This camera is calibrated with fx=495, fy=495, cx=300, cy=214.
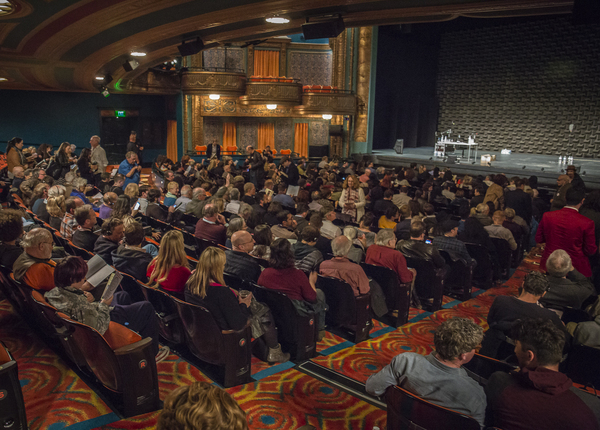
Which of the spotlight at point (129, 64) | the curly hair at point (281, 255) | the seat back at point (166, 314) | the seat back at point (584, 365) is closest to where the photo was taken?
the seat back at point (584, 365)

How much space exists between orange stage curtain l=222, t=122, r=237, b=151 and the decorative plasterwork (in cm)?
224

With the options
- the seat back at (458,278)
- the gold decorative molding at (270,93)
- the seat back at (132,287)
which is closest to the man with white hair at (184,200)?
the seat back at (132,287)

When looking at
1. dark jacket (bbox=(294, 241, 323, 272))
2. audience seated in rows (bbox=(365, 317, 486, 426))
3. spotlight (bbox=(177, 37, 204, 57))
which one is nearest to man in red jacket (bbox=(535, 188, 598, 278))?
dark jacket (bbox=(294, 241, 323, 272))

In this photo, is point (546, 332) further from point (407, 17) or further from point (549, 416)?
point (407, 17)

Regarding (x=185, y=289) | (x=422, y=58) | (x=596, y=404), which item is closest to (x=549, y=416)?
(x=596, y=404)

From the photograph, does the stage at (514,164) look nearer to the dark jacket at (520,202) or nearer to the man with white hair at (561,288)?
the dark jacket at (520,202)

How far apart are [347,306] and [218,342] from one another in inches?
52.9

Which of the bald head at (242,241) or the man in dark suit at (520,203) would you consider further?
the man in dark suit at (520,203)

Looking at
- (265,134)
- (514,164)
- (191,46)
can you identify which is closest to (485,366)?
(191,46)

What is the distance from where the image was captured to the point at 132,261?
13.6ft

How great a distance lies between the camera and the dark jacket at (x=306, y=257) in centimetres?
461

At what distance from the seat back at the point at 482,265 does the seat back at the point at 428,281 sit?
1021mm

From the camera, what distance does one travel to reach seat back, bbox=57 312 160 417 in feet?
9.65

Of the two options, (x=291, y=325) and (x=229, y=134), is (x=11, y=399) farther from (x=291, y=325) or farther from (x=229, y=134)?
(x=229, y=134)
